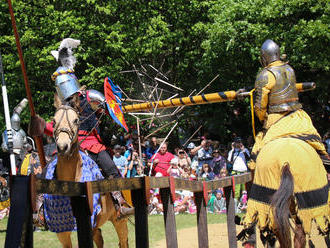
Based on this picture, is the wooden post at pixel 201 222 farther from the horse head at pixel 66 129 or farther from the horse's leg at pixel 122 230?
the horse head at pixel 66 129

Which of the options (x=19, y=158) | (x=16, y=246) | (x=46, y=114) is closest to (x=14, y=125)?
(x=19, y=158)

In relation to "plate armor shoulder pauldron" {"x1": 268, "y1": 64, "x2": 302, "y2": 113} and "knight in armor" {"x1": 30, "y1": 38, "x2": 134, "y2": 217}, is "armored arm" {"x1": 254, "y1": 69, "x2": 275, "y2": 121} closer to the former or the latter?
"plate armor shoulder pauldron" {"x1": 268, "y1": 64, "x2": 302, "y2": 113}

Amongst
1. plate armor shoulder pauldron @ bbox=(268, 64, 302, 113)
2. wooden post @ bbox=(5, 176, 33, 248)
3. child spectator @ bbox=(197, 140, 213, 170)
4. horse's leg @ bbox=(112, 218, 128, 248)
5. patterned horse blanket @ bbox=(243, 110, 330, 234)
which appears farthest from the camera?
child spectator @ bbox=(197, 140, 213, 170)

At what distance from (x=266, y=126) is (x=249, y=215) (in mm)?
1008

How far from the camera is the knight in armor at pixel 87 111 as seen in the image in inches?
241

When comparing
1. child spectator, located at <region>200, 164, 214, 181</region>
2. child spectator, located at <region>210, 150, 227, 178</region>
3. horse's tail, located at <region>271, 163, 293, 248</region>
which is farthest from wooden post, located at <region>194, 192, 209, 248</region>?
child spectator, located at <region>210, 150, 227, 178</region>

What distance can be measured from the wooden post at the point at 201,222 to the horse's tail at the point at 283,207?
3.46 feet

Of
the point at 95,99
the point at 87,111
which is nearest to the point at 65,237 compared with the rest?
the point at 87,111

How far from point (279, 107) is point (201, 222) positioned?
149cm

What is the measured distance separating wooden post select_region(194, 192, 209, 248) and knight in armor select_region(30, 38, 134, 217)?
98cm

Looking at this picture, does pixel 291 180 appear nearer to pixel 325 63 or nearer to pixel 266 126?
pixel 266 126

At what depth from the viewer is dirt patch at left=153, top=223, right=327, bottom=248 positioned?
340 inches

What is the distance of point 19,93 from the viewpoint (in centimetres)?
2081

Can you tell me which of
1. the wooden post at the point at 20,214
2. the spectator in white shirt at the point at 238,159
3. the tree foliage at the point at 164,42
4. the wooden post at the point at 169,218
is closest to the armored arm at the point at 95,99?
the wooden post at the point at 169,218
